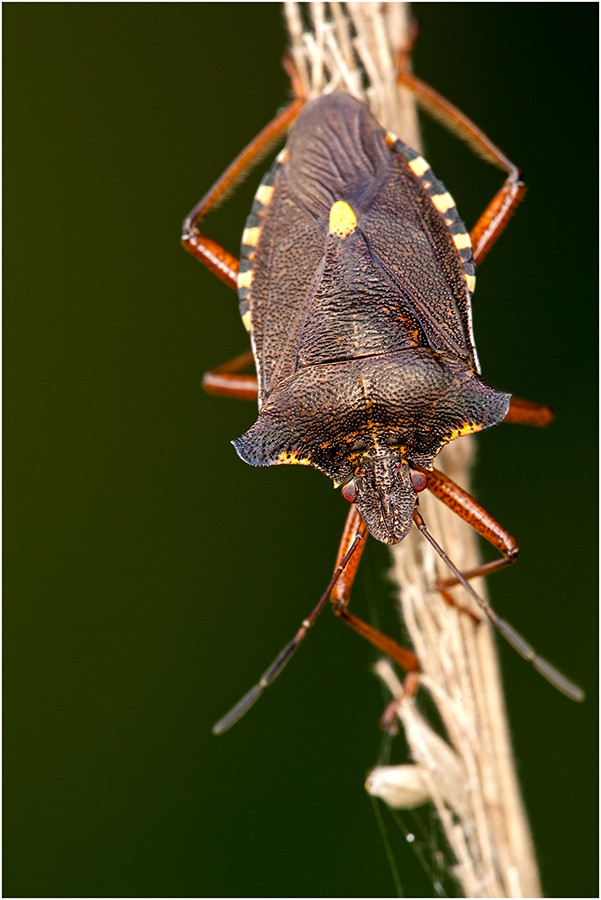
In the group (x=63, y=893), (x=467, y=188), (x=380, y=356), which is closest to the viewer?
(x=380, y=356)

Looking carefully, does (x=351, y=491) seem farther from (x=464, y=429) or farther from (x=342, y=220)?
(x=342, y=220)

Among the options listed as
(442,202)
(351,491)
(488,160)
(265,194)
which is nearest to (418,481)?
(351,491)

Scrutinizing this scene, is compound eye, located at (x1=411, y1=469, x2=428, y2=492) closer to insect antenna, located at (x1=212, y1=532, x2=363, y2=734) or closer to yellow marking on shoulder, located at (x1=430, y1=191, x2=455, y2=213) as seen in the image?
insect antenna, located at (x1=212, y1=532, x2=363, y2=734)

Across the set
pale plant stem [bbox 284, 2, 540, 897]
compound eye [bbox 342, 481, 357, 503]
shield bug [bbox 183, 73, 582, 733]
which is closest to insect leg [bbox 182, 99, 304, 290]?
shield bug [bbox 183, 73, 582, 733]

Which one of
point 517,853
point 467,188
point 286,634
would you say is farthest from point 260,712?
point 467,188

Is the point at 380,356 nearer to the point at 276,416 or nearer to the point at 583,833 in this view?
the point at 276,416

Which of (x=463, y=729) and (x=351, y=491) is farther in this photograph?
(x=351, y=491)

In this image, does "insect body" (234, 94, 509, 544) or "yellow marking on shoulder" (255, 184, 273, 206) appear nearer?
"insect body" (234, 94, 509, 544)

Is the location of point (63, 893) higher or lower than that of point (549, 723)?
lower
